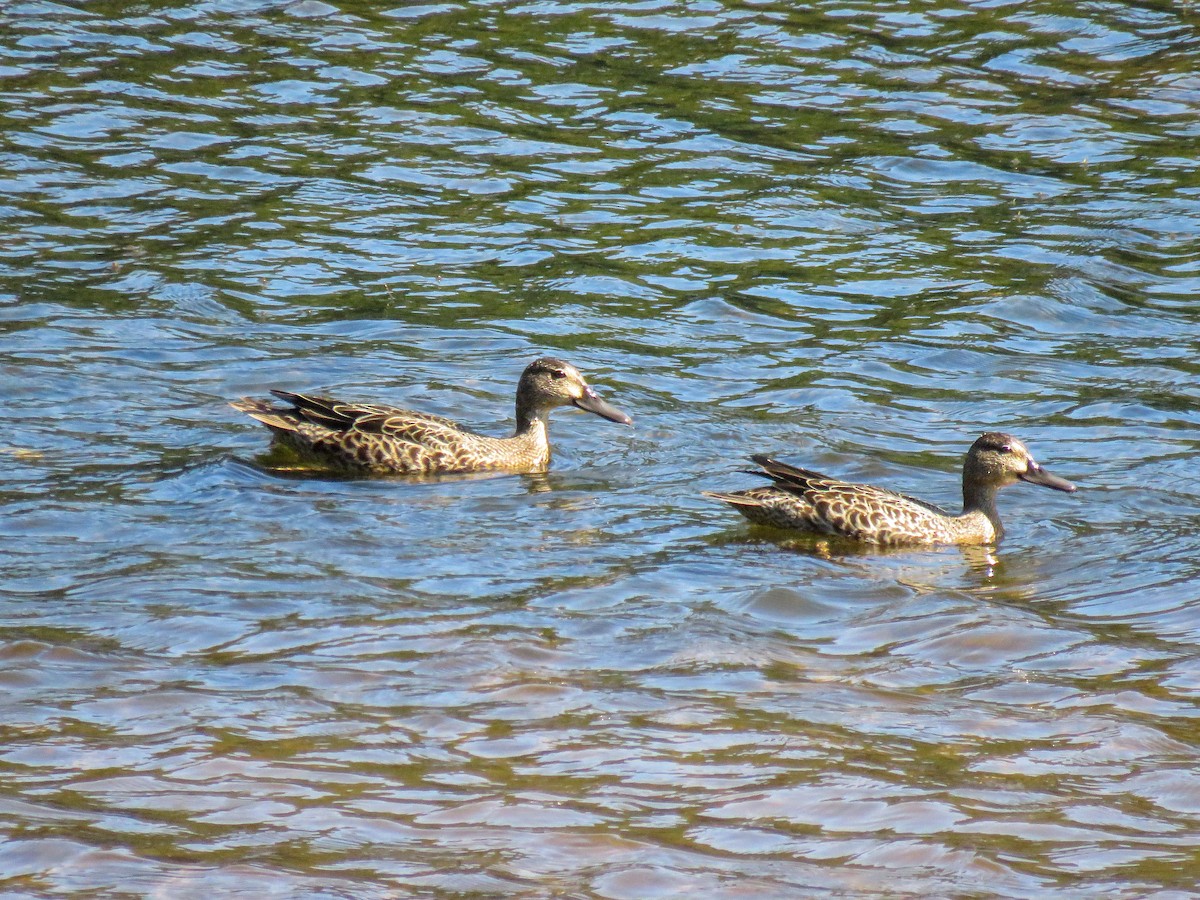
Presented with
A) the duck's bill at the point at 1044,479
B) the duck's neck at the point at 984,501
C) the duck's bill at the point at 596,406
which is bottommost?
the duck's neck at the point at 984,501

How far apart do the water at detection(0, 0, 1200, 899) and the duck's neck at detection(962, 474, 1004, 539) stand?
0.23 meters

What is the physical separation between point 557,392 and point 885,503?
261 cm

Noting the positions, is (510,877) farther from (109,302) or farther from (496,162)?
(496,162)

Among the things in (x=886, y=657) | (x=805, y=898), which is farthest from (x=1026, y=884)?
(x=886, y=657)

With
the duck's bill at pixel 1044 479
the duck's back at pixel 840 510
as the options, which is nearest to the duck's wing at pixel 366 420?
the duck's back at pixel 840 510

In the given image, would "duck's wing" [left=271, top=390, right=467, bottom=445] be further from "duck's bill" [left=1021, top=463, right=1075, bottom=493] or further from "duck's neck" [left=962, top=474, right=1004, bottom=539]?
"duck's bill" [left=1021, top=463, right=1075, bottom=493]

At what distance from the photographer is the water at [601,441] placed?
249 inches

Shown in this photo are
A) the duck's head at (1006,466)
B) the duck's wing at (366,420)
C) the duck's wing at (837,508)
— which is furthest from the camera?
the duck's wing at (366,420)

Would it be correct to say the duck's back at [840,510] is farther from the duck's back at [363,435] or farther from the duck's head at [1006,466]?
the duck's back at [363,435]

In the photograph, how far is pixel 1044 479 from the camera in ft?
34.3

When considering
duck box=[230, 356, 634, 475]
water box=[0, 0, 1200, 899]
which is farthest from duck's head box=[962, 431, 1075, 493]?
duck box=[230, 356, 634, 475]

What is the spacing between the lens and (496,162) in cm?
1681

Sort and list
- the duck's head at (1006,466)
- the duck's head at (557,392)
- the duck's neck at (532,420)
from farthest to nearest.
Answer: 1. the duck's neck at (532,420)
2. the duck's head at (557,392)
3. the duck's head at (1006,466)

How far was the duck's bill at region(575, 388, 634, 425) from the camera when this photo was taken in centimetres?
1168
